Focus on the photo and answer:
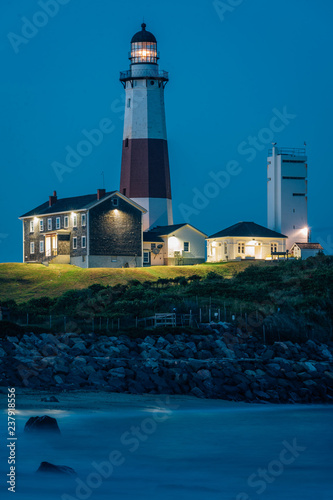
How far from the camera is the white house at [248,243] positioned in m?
49.2

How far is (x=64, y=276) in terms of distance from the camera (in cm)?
4084

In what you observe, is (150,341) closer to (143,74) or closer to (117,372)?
(117,372)

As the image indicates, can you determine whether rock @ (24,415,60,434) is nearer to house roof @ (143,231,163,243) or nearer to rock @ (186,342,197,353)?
rock @ (186,342,197,353)

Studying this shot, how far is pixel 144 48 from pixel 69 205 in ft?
32.7

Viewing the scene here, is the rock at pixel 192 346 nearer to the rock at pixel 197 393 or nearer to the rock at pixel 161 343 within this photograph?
the rock at pixel 161 343

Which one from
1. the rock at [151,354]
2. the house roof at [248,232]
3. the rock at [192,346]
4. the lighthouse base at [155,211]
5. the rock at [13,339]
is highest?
the lighthouse base at [155,211]

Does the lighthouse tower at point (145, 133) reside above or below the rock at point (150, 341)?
above

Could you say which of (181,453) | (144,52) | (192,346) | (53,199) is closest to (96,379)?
(192,346)

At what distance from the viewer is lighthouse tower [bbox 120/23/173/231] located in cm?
4828

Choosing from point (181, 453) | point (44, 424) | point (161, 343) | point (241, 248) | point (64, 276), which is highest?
point (241, 248)

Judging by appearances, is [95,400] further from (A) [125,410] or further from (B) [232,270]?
(B) [232,270]

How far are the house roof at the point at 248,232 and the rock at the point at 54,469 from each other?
123 ft

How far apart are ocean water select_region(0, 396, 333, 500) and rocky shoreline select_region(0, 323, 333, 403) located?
1002 millimetres

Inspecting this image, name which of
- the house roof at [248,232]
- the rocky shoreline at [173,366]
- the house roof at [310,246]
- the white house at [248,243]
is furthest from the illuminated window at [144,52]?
the rocky shoreline at [173,366]
